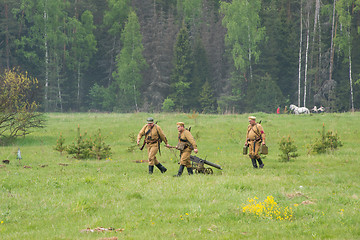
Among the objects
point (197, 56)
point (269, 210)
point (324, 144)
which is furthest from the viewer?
point (197, 56)

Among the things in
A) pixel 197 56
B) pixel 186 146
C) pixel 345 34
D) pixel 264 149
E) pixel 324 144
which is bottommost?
pixel 324 144

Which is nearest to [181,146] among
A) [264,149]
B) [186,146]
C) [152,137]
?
[186,146]

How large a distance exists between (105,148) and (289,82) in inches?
2135

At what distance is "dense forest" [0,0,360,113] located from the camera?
64250 millimetres

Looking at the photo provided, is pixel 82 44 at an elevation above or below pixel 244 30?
below

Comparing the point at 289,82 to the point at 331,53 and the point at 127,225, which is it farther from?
the point at 127,225

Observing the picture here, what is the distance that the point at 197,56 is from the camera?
7062 cm

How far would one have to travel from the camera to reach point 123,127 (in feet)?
112

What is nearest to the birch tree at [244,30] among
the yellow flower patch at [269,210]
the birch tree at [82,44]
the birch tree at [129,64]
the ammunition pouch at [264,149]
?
the birch tree at [129,64]

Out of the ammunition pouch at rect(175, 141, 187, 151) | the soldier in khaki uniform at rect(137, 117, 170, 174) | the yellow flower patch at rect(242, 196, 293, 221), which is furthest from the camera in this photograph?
the soldier in khaki uniform at rect(137, 117, 170, 174)

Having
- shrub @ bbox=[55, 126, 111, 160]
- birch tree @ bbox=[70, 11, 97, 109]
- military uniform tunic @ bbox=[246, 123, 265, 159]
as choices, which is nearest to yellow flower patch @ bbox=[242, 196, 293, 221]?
military uniform tunic @ bbox=[246, 123, 265, 159]

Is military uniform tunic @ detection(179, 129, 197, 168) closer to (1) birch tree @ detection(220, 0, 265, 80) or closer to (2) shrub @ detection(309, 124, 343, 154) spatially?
(2) shrub @ detection(309, 124, 343, 154)

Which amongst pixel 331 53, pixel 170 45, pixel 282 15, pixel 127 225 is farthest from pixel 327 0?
pixel 127 225

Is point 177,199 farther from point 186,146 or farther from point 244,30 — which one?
point 244,30
